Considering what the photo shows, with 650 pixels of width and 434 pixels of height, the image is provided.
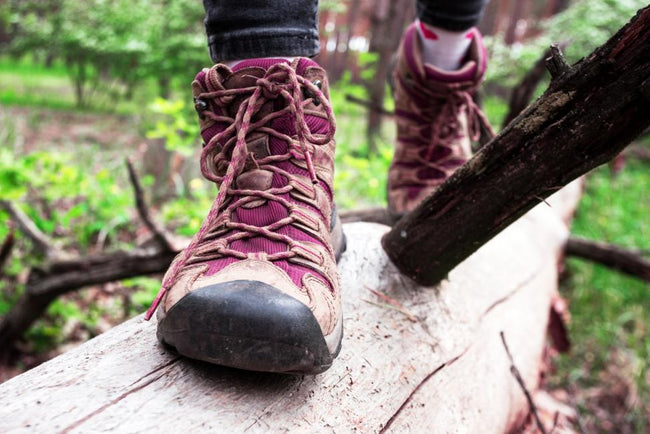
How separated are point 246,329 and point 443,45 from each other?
115 centimetres

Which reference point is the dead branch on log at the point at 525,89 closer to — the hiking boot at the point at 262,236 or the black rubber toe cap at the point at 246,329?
the hiking boot at the point at 262,236

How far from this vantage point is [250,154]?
3.20 feet

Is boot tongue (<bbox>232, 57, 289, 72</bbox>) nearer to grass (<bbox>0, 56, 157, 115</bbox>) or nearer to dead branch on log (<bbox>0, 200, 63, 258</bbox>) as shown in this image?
dead branch on log (<bbox>0, 200, 63, 258</bbox>)

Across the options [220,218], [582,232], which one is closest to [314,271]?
[220,218]

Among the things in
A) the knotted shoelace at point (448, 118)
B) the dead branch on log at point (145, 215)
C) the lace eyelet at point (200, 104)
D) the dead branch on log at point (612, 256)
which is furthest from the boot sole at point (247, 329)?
the dead branch on log at point (612, 256)

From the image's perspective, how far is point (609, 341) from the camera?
271cm

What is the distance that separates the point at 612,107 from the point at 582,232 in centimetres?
332

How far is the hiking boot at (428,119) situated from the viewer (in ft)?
4.80

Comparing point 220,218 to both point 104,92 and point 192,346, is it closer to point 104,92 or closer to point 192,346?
point 192,346

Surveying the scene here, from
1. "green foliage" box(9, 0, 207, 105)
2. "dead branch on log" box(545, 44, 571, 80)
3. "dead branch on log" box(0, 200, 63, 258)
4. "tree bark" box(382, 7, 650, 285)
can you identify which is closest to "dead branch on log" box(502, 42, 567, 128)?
"tree bark" box(382, 7, 650, 285)

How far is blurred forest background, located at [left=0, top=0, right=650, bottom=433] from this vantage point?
7.92 ft

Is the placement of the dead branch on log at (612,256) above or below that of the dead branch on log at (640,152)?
above

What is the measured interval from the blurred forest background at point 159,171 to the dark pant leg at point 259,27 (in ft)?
3.41

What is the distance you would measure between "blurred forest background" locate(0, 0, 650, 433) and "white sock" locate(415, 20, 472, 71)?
19.1 inches
